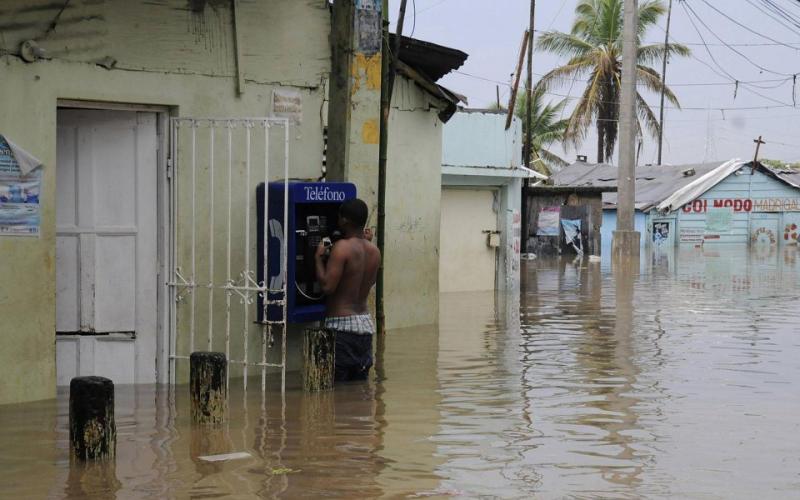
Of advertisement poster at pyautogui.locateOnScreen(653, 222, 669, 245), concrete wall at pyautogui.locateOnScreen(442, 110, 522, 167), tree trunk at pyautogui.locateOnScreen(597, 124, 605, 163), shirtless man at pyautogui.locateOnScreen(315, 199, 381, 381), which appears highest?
tree trunk at pyautogui.locateOnScreen(597, 124, 605, 163)

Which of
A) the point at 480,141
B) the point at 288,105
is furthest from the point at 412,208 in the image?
the point at 480,141

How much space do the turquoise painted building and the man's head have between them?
3726 cm

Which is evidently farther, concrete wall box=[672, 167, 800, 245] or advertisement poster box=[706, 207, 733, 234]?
advertisement poster box=[706, 207, 733, 234]

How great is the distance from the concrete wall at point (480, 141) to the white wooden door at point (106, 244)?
10916mm

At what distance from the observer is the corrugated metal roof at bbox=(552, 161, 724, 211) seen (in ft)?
152

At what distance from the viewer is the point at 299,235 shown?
30.3ft

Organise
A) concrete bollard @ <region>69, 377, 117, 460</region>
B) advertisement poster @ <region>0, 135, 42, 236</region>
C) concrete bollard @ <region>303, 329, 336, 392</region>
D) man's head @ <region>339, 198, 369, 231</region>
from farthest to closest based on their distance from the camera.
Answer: man's head @ <region>339, 198, 369, 231</region>, concrete bollard @ <region>303, 329, 336, 392</region>, advertisement poster @ <region>0, 135, 42, 236</region>, concrete bollard @ <region>69, 377, 117, 460</region>

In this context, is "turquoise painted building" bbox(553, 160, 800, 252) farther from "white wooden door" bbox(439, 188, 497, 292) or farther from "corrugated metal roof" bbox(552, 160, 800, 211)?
"white wooden door" bbox(439, 188, 497, 292)

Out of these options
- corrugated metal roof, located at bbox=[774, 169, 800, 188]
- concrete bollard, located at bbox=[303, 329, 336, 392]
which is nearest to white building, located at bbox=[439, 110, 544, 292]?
concrete bollard, located at bbox=[303, 329, 336, 392]

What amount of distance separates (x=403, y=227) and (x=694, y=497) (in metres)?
7.92

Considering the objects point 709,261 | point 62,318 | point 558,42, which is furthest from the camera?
point 558,42

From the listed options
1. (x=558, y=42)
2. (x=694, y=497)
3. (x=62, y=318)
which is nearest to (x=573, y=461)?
(x=694, y=497)

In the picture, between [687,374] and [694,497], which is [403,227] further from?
[694,497]

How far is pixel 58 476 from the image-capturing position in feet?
20.1
